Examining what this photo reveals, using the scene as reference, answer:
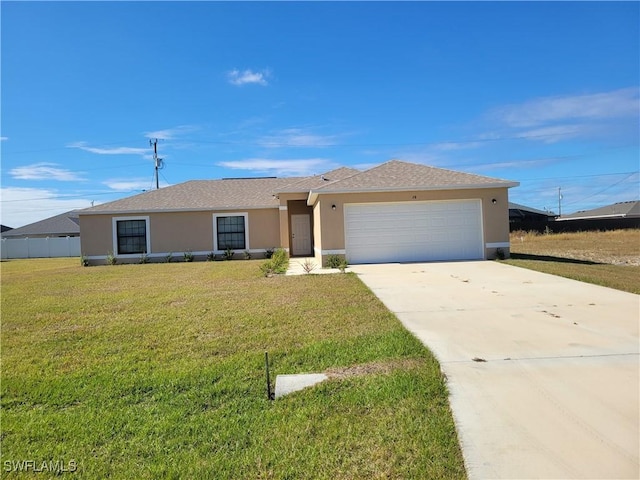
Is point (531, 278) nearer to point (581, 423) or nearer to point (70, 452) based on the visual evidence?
point (581, 423)

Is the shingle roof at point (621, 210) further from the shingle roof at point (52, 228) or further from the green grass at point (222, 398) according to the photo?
the shingle roof at point (52, 228)

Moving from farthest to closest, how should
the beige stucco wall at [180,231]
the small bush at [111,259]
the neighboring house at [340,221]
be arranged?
the beige stucco wall at [180,231], the small bush at [111,259], the neighboring house at [340,221]

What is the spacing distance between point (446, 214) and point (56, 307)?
12485mm

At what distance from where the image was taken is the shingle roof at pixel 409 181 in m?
14.9

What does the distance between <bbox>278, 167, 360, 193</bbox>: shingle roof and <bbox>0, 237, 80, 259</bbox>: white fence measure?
23.1 m

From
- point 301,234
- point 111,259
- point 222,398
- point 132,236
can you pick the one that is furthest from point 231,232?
point 222,398

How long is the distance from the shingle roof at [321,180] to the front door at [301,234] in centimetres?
173

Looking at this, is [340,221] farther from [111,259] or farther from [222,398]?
[111,259]

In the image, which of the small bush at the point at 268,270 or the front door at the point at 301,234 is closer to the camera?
the small bush at the point at 268,270

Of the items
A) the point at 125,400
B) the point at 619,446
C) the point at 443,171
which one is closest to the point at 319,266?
the point at 443,171

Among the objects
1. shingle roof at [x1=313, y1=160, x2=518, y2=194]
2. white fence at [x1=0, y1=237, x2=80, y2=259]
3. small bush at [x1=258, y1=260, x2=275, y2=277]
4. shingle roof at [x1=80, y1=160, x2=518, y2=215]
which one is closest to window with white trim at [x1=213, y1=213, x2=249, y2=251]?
shingle roof at [x1=80, y1=160, x2=518, y2=215]

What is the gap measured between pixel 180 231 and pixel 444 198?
13197mm

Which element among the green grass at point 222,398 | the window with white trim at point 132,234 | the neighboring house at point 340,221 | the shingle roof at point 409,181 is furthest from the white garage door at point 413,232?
the window with white trim at point 132,234

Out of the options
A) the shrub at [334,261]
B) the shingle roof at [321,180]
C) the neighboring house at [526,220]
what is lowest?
the shrub at [334,261]
